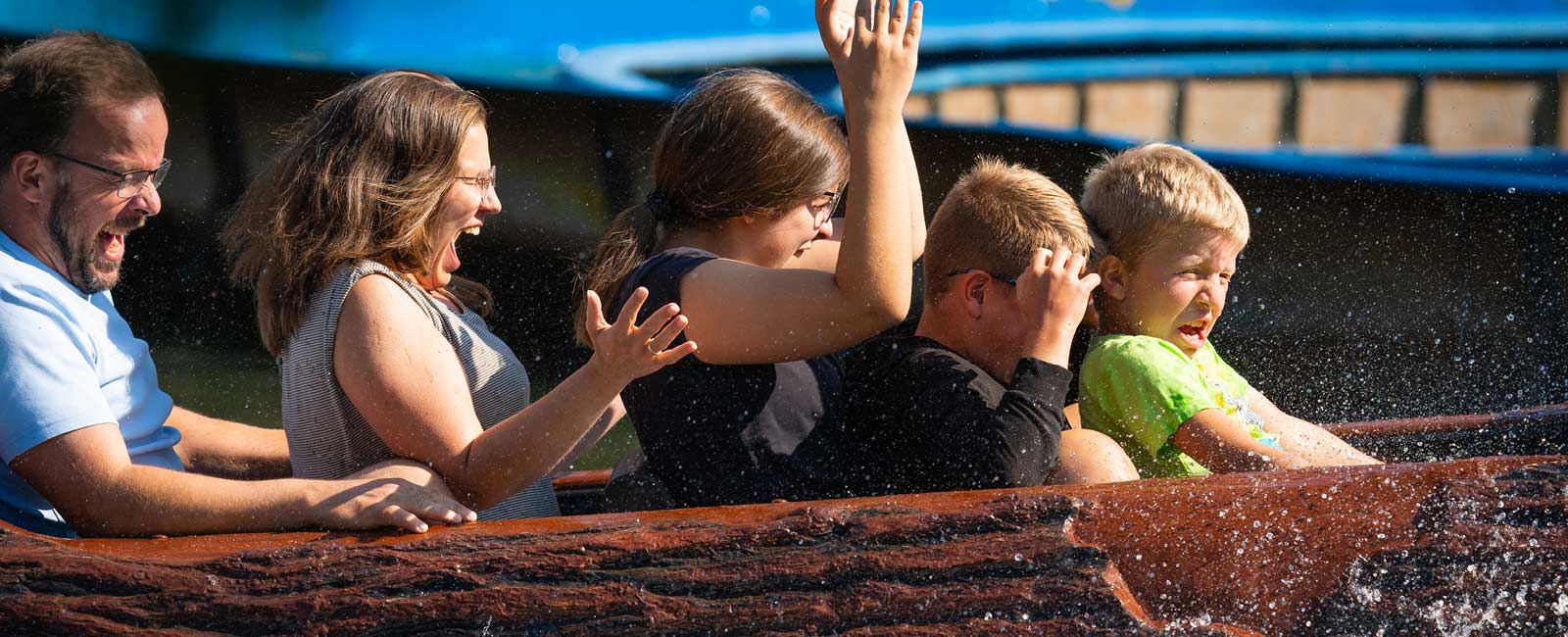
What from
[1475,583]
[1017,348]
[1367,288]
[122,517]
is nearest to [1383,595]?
[1475,583]

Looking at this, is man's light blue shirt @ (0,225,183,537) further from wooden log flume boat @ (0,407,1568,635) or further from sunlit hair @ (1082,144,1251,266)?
sunlit hair @ (1082,144,1251,266)

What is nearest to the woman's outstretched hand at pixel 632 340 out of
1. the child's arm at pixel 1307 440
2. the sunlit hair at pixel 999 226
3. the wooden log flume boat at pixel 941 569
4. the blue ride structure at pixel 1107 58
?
the wooden log flume boat at pixel 941 569

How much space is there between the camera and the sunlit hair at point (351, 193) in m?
2.05

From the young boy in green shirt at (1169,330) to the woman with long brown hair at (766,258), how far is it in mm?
457

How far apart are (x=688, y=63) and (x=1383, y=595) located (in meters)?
3.57

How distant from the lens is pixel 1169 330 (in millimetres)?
2369

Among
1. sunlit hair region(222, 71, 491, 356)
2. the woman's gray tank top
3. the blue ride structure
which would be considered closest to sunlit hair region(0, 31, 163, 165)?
sunlit hair region(222, 71, 491, 356)

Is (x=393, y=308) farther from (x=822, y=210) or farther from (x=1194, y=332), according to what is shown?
(x=1194, y=332)

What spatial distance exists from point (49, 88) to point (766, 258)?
3.53ft

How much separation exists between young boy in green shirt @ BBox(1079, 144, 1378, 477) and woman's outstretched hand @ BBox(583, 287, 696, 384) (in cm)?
83

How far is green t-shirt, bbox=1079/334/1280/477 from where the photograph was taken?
2.14 metres

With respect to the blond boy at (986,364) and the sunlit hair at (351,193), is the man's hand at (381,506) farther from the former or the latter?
the blond boy at (986,364)

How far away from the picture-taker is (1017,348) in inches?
84.2

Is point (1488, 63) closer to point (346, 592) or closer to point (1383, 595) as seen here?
Result: point (1383, 595)
